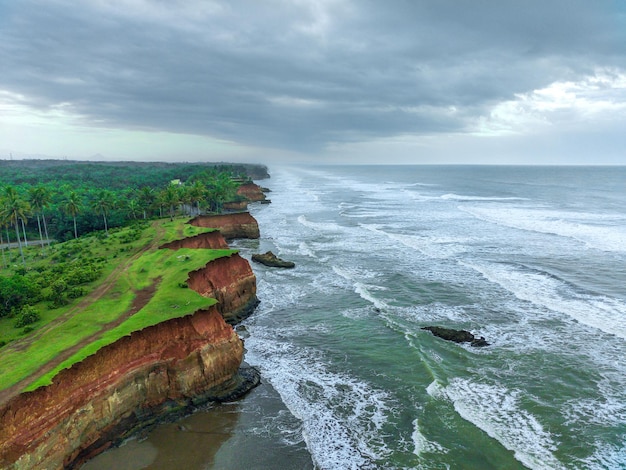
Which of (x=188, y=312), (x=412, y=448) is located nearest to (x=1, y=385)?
(x=188, y=312)

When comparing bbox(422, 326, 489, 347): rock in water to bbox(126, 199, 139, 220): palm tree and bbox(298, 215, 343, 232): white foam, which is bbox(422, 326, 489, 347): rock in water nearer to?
bbox(298, 215, 343, 232): white foam

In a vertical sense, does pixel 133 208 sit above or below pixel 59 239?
above

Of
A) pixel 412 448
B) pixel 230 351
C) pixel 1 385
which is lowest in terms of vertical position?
pixel 412 448

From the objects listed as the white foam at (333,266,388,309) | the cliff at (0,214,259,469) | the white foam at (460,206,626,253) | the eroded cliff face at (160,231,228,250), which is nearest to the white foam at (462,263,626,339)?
the white foam at (333,266,388,309)

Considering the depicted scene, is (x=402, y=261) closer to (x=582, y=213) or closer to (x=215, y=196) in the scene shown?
(x=215, y=196)

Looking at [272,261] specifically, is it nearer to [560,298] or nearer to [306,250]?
[306,250]

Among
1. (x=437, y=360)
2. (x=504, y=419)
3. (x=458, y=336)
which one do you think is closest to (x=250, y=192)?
(x=458, y=336)
